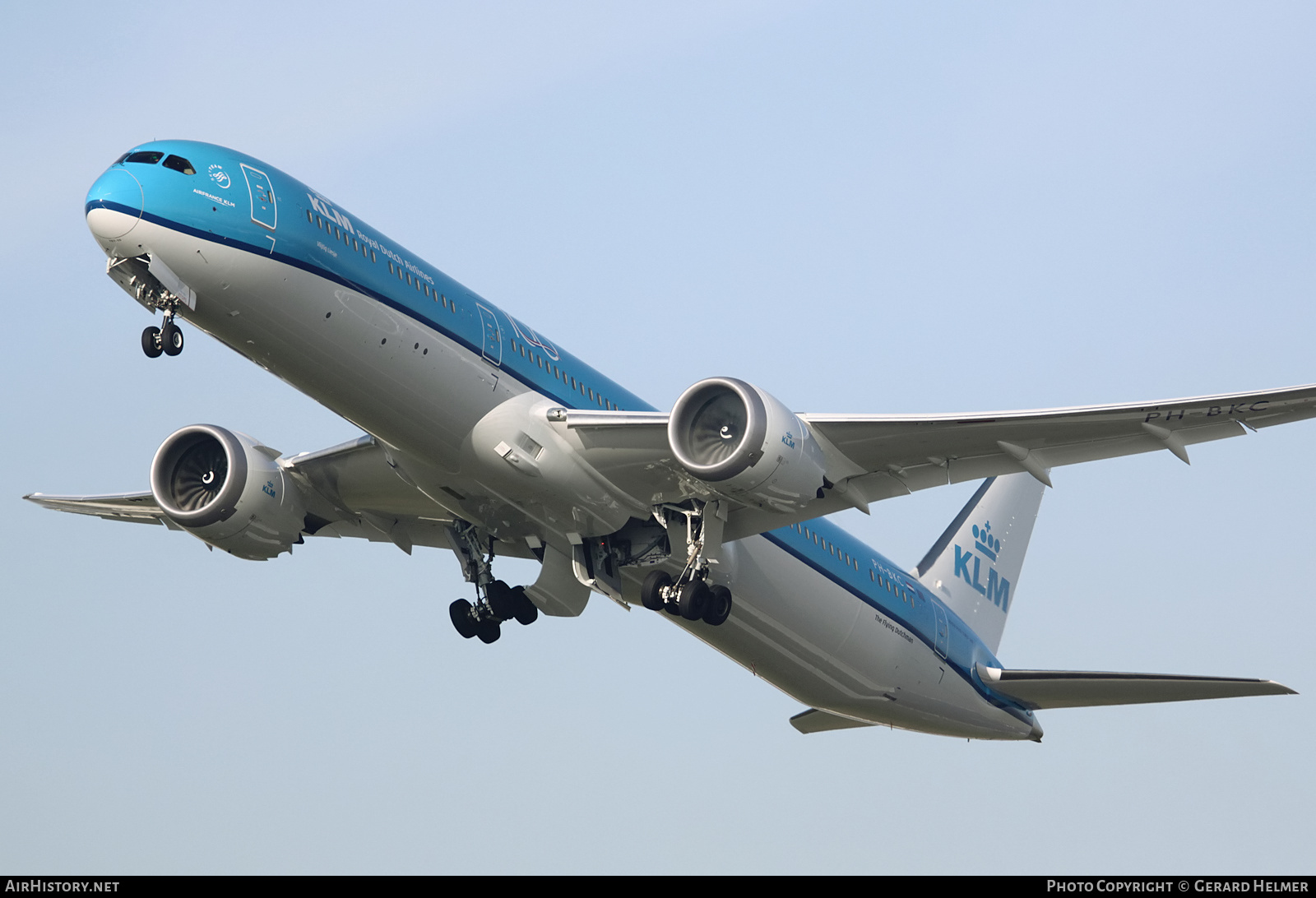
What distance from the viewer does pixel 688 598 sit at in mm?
24922

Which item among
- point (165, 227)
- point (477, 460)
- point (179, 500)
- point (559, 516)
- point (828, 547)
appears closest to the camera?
point (165, 227)

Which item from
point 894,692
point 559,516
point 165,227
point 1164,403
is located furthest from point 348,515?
point 1164,403

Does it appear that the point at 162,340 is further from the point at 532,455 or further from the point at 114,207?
the point at 532,455

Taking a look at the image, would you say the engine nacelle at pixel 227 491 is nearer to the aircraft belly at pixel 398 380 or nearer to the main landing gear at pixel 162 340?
the aircraft belly at pixel 398 380

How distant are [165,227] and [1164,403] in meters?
14.2

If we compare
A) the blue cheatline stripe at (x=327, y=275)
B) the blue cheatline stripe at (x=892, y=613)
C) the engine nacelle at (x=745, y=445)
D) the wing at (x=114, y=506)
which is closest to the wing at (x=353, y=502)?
the wing at (x=114, y=506)

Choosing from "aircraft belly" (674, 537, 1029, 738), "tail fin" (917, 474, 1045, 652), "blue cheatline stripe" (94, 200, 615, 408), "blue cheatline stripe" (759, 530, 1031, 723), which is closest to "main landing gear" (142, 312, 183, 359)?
"blue cheatline stripe" (94, 200, 615, 408)

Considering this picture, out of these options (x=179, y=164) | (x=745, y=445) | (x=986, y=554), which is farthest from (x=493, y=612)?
(x=986, y=554)

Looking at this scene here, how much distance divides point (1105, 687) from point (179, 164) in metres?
20.2

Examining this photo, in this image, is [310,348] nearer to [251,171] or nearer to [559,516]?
[251,171]

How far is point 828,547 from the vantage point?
28.9m

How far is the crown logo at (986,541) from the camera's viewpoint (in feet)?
120

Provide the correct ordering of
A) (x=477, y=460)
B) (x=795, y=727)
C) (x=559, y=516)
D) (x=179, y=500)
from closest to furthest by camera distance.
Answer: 1. (x=477, y=460)
2. (x=559, y=516)
3. (x=179, y=500)
4. (x=795, y=727)

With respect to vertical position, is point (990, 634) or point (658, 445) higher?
point (990, 634)
